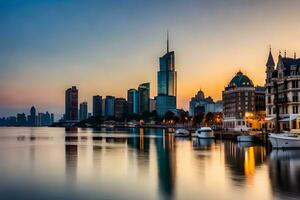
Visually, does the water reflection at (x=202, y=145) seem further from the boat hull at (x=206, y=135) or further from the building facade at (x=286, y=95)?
the building facade at (x=286, y=95)

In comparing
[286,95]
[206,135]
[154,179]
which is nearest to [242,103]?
[206,135]

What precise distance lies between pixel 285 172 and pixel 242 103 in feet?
412

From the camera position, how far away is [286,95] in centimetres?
10731

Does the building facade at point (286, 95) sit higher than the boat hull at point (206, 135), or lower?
higher

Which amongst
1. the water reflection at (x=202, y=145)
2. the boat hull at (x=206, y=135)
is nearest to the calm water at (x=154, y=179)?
the water reflection at (x=202, y=145)

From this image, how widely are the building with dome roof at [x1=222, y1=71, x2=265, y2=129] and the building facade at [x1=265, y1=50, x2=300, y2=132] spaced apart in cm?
4794

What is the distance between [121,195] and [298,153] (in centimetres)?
4352

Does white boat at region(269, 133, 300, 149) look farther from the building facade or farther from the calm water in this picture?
the building facade

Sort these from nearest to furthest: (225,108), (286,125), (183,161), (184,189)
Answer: (184,189)
(183,161)
(286,125)
(225,108)

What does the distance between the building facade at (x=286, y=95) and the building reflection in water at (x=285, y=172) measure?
3305cm

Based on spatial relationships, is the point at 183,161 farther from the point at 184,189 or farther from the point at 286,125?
the point at 286,125

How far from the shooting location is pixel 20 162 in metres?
66.9

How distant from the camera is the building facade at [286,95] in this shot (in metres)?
105

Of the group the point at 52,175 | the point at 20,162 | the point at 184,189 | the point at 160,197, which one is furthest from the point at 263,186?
the point at 20,162
